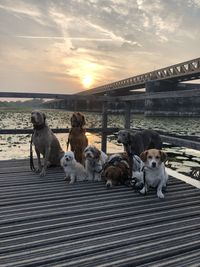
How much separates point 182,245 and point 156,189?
78.1 inches

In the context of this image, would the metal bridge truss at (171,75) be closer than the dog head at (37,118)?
No

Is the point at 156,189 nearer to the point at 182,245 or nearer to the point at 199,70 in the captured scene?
the point at 182,245

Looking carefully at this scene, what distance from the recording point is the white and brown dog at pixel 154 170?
4.56 m

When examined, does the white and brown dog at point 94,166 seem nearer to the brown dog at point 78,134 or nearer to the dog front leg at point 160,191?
the brown dog at point 78,134

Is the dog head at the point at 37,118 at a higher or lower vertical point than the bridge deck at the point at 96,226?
higher

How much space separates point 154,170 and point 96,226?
5.53 ft

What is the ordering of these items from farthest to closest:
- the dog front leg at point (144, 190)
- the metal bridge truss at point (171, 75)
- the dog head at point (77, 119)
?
the metal bridge truss at point (171, 75) → the dog head at point (77, 119) → the dog front leg at point (144, 190)

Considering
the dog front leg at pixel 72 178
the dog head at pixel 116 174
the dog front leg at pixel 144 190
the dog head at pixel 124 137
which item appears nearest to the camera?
the dog front leg at pixel 144 190

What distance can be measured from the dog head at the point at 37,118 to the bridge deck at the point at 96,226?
4.21ft

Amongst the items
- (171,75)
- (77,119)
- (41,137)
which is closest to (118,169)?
(77,119)

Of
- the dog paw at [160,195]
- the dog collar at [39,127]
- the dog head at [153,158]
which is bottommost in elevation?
the dog paw at [160,195]

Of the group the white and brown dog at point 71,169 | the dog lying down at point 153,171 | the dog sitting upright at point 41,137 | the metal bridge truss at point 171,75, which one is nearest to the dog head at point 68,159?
the white and brown dog at point 71,169

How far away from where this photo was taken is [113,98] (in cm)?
791

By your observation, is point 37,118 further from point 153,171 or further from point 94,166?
point 153,171
